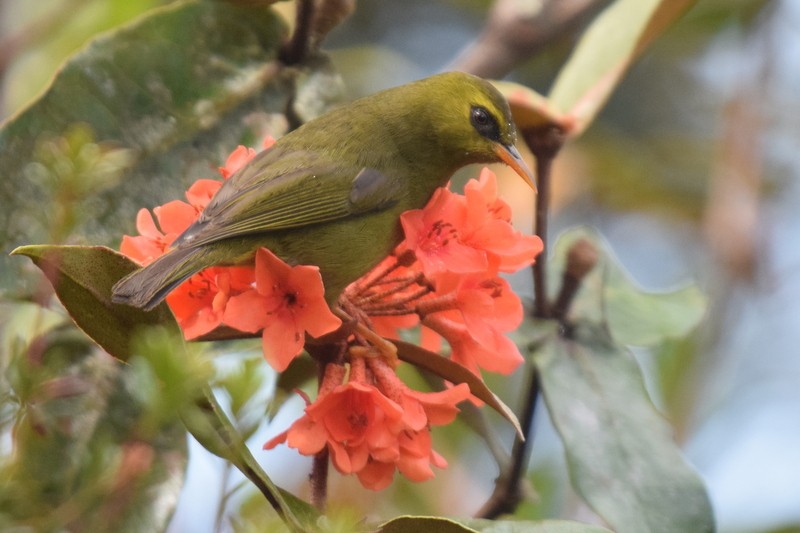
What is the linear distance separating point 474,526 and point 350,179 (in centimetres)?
105

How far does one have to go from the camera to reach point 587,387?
258cm

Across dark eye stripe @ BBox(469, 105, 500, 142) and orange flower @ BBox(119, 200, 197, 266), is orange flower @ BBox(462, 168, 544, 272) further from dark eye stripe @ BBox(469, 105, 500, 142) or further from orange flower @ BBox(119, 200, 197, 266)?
orange flower @ BBox(119, 200, 197, 266)

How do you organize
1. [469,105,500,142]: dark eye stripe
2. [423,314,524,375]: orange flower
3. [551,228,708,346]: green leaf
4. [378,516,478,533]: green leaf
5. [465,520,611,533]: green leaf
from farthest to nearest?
[551,228,708,346]: green leaf, [469,105,500,142]: dark eye stripe, [423,314,524,375]: orange flower, [465,520,611,533]: green leaf, [378,516,478,533]: green leaf

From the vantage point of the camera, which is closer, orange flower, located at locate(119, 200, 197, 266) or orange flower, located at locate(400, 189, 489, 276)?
orange flower, located at locate(400, 189, 489, 276)

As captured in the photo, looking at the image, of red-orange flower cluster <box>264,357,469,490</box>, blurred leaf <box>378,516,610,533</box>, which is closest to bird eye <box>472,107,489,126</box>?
red-orange flower cluster <box>264,357,469,490</box>

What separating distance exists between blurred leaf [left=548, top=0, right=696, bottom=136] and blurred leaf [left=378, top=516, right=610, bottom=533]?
1.18m

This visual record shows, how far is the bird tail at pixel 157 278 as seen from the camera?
1695 millimetres

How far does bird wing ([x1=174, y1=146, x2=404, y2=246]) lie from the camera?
2.25 m

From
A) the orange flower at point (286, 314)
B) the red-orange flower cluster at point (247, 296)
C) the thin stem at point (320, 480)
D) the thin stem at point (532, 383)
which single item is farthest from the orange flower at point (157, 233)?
the thin stem at point (532, 383)

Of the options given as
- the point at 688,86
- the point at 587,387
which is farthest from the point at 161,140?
the point at 688,86

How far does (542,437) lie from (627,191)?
145 cm

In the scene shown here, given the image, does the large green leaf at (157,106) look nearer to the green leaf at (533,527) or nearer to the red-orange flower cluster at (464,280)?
the red-orange flower cluster at (464,280)

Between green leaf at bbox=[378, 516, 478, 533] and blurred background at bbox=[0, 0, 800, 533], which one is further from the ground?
green leaf at bbox=[378, 516, 478, 533]

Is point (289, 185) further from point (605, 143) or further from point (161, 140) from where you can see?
point (605, 143)
